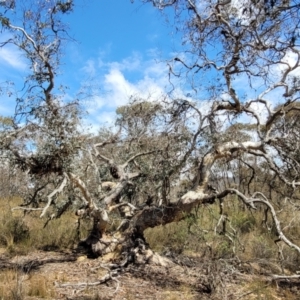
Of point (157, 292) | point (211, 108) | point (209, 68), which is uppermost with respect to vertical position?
point (209, 68)

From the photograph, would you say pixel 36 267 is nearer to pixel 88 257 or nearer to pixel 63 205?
pixel 88 257

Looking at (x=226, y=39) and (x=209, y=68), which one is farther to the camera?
(x=209, y=68)

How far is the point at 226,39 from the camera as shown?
720 centimetres

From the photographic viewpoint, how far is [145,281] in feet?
23.5

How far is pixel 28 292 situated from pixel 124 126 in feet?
18.2

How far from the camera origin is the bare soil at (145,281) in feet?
20.6

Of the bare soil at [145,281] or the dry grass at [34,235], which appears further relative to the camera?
the dry grass at [34,235]

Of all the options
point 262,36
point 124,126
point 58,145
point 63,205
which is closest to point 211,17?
point 262,36

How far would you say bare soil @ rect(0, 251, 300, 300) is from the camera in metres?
6.28

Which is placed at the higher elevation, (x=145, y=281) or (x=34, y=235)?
(x=34, y=235)

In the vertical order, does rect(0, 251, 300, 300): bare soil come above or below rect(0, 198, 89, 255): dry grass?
below

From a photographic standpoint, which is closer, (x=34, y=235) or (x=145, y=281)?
(x=145, y=281)

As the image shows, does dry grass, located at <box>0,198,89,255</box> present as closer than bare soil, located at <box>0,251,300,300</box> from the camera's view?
No

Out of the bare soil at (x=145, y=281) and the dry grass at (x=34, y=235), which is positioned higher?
the dry grass at (x=34, y=235)
